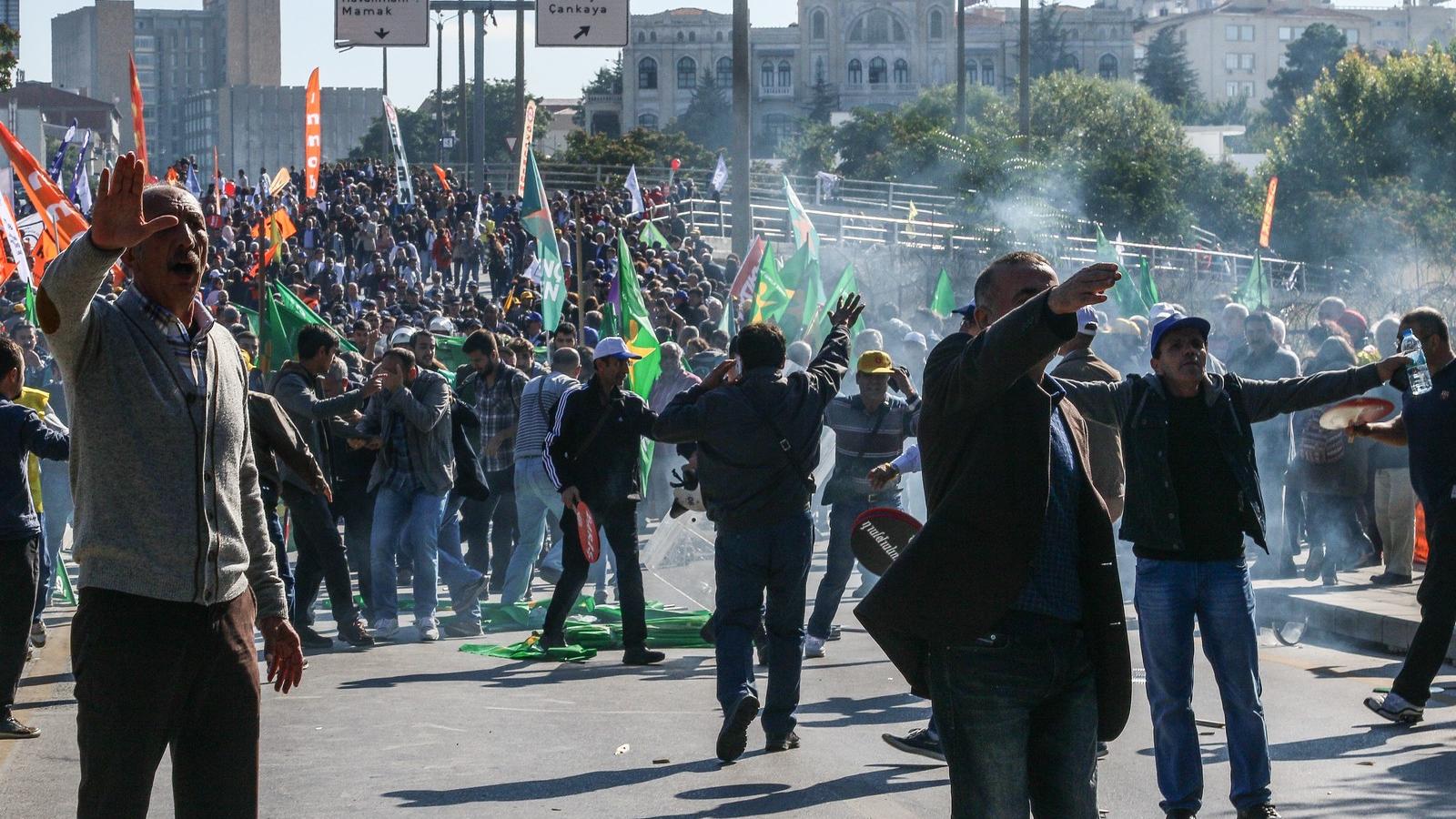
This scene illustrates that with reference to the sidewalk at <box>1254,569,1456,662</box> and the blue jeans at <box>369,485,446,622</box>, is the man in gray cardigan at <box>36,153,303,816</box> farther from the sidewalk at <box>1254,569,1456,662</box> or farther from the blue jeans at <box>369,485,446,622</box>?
the sidewalk at <box>1254,569,1456,662</box>

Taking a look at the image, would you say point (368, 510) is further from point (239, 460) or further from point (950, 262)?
point (950, 262)

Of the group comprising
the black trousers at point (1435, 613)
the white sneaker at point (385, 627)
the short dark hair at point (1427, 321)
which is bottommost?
the white sneaker at point (385, 627)

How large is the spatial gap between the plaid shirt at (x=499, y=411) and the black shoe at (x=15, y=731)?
542cm

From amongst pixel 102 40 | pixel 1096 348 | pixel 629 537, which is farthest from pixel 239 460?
pixel 102 40

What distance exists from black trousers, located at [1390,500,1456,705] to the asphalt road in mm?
203

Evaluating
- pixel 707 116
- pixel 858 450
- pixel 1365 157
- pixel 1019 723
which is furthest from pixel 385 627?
pixel 707 116

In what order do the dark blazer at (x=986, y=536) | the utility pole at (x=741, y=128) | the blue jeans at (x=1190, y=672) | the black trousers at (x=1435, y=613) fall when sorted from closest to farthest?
the dark blazer at (x=986, y=536) → the blue jeans at (x=1190, y=672) → the black trousers at (x=1435, y=613) → the utility pole at (x=741, y=128)

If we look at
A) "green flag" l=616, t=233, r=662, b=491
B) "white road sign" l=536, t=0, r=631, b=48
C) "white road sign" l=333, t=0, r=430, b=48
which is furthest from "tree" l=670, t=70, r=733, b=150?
"green flag" l=616, t=233, r=662, b=491

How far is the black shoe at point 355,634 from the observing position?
1067cm

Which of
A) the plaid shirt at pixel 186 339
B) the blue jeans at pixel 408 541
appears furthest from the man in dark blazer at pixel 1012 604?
the blue jeans at pixel 408 541

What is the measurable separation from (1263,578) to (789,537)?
6280 millimetres

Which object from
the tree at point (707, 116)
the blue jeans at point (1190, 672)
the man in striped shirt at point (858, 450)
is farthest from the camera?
the tree at point (707, 116)

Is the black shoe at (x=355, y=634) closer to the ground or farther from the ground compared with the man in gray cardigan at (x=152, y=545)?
closer to the ground

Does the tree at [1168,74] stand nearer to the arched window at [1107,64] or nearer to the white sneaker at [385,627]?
the arched window at [1107,64]
